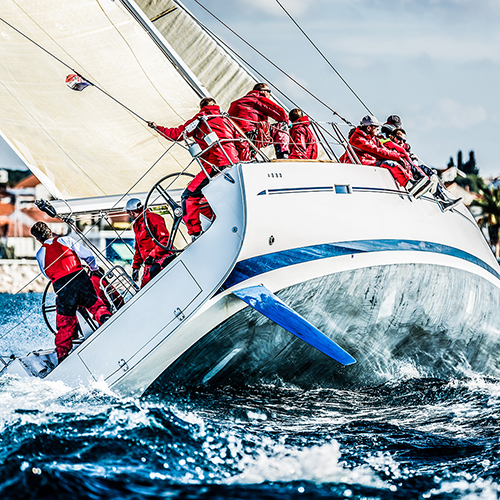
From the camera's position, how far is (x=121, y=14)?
5879 millimetres

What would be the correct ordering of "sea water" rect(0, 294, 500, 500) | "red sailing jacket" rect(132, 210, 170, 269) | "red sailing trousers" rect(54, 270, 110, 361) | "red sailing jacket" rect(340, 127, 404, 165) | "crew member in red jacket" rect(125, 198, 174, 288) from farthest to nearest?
"red sailing jacket" rect(340, 127, 404, 165) < "red sailing jacket" rect(132, 210, 170, 269) < "red sailing trousers" rect(54, 270, 110, 361) < "crew member in red jacket" rect(125, 198, 174, 288) < "sea water" rect(0, 294, 500, 500)

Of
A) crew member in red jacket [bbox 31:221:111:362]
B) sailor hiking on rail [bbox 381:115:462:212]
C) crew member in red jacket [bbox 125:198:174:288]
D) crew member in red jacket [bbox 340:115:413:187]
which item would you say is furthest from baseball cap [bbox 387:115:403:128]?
crew member in red jacket [bbox 31:221:111:362]

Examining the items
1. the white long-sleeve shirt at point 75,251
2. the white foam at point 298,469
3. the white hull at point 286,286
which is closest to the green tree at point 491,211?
the white hull at point 286,286

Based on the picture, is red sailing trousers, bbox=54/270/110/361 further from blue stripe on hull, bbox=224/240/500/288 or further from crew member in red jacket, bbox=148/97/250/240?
blue stripe on hull, bbox=224/240/500/288

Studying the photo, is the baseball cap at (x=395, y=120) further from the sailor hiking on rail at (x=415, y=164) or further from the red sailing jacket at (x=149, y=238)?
the red sailing jacket at (x=149, y=238)

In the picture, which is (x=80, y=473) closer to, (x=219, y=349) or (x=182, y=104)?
(x=219, y=349)

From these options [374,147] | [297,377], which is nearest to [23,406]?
[297,377]

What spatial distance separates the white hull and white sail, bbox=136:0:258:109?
3046 mm

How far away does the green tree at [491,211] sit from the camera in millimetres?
28062

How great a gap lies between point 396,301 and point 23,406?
95.3 inches

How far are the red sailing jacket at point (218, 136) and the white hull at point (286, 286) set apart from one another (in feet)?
1.38

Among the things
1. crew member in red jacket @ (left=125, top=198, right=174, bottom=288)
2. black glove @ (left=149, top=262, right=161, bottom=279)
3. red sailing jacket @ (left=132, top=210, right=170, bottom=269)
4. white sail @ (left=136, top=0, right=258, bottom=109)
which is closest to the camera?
black glove @ (left=149, top=262, right=161, bottom=279)

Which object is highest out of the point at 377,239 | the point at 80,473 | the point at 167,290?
the point at 377,239

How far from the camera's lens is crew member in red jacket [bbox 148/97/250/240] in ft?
13.1
